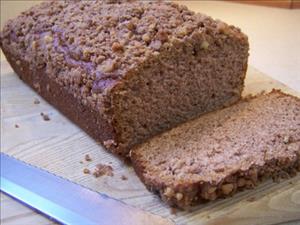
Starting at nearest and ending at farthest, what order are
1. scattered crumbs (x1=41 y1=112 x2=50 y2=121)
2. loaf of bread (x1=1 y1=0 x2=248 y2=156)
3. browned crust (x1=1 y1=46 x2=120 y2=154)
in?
loaf of bread (x1=1 y1=0 x2=248 y2=156) → browned crust (x1=1 y1=46 x2=120 y2=154) → scattered crumbs (x1=41 y1=112 x2=50 y2=121)

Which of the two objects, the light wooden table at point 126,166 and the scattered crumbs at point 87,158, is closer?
the light wooden table at point 126,166

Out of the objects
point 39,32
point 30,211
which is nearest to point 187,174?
point 30,211

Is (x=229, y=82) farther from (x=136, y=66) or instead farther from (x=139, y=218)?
(x=139, y=218)

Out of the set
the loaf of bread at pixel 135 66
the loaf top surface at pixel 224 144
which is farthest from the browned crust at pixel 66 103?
the loaf top surface at pixel 224 144

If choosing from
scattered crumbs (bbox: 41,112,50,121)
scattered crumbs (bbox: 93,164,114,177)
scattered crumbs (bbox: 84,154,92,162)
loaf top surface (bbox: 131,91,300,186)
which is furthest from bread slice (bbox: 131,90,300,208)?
scattered crumbs (bbox: 41,112,50,121)

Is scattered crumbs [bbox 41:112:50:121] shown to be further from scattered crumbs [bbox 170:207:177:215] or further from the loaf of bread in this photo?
scattered crumbs [bbox 170:207:177:215]

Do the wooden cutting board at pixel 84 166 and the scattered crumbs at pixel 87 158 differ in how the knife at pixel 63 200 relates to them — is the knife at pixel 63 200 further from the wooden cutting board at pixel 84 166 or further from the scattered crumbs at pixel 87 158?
the scattered crumbs at pixel 87 158
